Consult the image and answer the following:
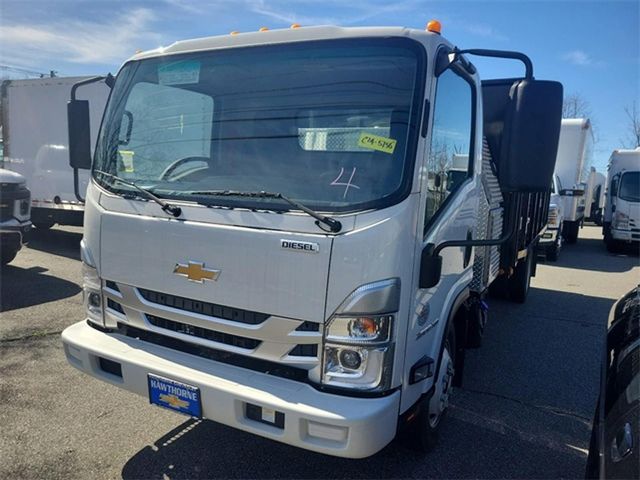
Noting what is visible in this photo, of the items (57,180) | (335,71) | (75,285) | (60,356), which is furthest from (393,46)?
(57,180)

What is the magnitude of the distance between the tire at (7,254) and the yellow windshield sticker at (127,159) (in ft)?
15.5

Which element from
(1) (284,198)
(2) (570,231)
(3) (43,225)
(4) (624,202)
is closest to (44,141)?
(3) (43,225)

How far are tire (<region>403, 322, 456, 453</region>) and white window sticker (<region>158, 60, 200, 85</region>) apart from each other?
2.21 m

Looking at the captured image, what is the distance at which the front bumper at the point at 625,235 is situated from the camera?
13.3 m

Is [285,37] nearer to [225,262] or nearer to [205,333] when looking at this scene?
[225,262]

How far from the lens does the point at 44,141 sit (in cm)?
979

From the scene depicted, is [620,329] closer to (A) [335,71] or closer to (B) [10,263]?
(A) [335,71]

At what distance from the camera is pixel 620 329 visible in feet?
10.4

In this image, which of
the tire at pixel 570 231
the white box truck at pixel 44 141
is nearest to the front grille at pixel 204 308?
the white box truck at pixel 44 141

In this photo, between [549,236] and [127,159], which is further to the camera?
[549,236]

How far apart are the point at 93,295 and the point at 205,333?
889mm

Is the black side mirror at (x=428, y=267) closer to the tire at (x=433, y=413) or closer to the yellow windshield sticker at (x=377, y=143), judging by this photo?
the yellow windshield sticker at (x=377, y=143)

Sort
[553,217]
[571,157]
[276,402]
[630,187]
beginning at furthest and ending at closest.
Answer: [630,187]
[571,157]
[553,217]
[276,402]

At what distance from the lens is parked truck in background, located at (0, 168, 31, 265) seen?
6.55 m
